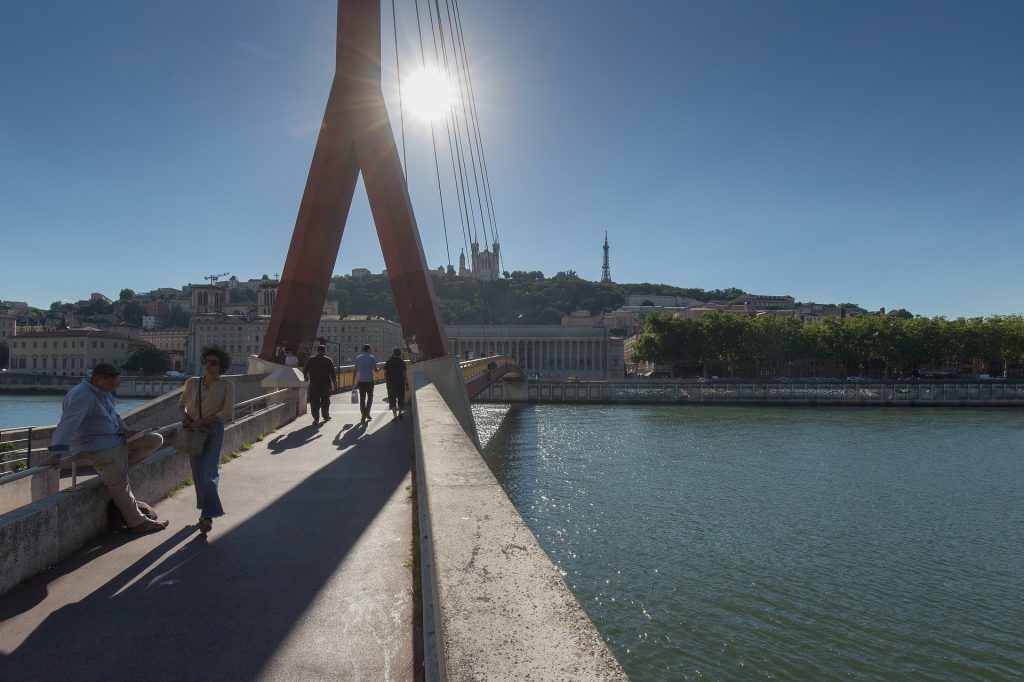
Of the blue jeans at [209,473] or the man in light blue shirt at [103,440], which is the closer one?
the man in light blue shirt at [103,440]

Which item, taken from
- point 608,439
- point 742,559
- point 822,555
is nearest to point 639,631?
point 742,559

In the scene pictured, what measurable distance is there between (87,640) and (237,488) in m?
3.33

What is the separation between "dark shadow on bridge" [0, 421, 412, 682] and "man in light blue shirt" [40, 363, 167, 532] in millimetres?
260

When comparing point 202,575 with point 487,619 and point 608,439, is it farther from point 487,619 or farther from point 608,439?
point 608,439

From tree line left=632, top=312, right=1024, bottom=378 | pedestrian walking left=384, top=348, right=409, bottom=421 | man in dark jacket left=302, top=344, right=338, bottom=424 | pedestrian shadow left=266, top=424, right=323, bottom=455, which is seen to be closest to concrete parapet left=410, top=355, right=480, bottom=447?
pedestrian walking left=384, top=348, right=409, bottom=421

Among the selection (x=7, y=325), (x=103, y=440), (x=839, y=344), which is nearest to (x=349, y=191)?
(x=103, y=440)

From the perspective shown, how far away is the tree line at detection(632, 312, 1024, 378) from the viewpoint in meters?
72.6

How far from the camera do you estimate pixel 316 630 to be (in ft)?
10.8

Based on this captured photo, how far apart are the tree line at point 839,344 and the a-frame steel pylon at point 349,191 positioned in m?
66.0

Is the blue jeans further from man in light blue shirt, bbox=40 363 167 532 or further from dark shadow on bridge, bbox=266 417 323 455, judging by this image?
dark shadow on bridge, bbox=266 417 323 455

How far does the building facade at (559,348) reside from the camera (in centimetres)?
10250

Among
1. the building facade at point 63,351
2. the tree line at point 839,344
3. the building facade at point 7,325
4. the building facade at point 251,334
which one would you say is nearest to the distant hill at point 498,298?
the building facade at point 251,334

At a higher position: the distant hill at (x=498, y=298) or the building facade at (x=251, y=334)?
the distant hill at (x=498, y=298)

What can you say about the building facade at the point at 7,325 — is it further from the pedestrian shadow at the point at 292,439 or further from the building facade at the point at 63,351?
the pedestrian shadow at the point at 292,439
